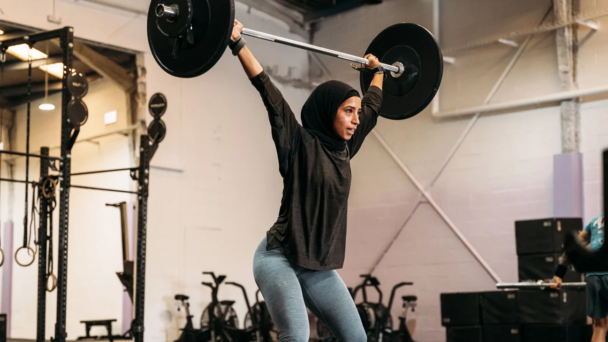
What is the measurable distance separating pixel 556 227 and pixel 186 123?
3910 mm

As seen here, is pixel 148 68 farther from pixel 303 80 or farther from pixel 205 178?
pixel 303 80

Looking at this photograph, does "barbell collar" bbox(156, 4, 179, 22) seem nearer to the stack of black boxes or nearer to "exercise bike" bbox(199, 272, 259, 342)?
the stack of black boxes

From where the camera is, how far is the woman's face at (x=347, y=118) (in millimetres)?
2605

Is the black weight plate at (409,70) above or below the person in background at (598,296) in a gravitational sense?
above

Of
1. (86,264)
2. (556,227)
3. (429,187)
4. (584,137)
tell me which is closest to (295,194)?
(556,227)

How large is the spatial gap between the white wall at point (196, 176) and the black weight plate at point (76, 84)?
56.7 inches

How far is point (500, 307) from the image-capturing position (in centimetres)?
625

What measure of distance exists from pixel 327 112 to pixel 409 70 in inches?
40.4

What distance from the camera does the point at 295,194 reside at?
248 centimetres

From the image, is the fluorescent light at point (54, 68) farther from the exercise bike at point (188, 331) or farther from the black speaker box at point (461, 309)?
the black speaker box at point (461, 309)

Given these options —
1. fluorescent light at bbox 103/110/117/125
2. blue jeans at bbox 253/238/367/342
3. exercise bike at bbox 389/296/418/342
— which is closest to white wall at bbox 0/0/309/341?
fluorescent light at bbox 103/110/117/125

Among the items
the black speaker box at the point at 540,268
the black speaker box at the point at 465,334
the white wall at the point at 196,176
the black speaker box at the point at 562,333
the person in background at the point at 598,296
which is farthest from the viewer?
the white wall at the point at 196,176

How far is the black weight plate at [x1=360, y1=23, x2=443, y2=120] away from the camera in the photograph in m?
3.43

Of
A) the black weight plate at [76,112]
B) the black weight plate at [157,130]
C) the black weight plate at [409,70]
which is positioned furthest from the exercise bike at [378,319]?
the black weight plate at [409,70]
